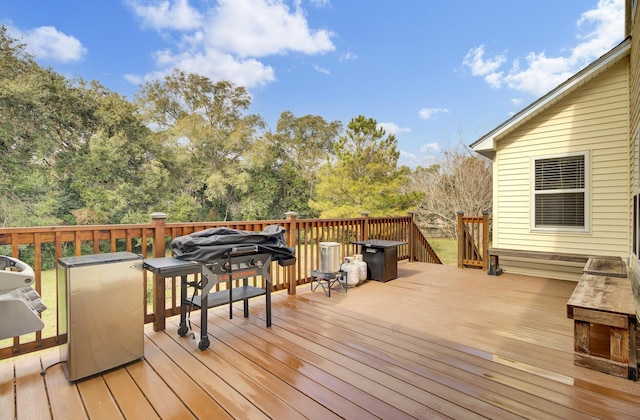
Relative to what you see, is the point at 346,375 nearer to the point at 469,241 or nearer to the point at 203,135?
the point at 469,241

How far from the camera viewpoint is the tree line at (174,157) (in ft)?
44.9

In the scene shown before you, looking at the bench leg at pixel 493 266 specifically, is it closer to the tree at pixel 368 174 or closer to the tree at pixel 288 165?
the tree at pixel 368 174

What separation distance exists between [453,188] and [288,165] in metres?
10.9

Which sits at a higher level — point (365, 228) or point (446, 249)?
point (365, 228)

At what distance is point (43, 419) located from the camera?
179 centimetres

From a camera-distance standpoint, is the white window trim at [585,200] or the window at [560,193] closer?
the white window trim at [585,200]

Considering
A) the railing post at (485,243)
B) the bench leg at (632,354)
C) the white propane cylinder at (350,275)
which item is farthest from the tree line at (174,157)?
the bench leg at (632,354)

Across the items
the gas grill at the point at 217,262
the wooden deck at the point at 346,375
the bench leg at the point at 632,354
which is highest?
the gas grill at the point at 217,262

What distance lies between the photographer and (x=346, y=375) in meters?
2.27

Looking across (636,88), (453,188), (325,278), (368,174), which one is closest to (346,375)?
(325,278)

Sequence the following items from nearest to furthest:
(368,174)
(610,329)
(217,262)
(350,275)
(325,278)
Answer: (610,329) < (217,262) < (325,278) < (350,275) < (368,174)

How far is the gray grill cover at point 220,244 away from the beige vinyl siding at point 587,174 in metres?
4.73

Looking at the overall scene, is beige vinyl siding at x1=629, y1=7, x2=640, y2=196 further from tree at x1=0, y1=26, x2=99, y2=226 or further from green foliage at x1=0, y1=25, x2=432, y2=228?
tree at x1=0, y1=26, x2=99, y2=226

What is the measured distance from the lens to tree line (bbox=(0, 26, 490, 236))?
13.7 m
